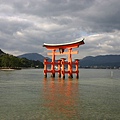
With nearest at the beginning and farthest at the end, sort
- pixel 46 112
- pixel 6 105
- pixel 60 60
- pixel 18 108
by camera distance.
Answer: pixel 46 112 → pixel 18 108 → pixel 6 105 → pixel 60 60

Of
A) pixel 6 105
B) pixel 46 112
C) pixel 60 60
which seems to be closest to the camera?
pixel 46 112

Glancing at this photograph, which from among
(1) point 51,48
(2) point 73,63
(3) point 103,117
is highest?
(1) point 51,48

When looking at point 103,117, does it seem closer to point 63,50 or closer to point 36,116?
point 36,116

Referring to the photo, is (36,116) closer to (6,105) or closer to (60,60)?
(6,105)

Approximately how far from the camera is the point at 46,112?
12.6 meters

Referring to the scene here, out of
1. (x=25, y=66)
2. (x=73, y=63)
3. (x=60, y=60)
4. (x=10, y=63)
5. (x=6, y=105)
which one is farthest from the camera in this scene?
(x=25, y=66)

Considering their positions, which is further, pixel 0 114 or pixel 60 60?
pixel 60 60

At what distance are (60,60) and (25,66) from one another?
114m

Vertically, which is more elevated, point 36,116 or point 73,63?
point 73,63

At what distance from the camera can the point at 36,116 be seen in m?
11.6

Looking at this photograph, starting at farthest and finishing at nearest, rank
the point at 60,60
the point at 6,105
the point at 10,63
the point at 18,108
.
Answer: the point at 10,63 < the point at 60,60 < the point at 6,105 < the point at 18,108

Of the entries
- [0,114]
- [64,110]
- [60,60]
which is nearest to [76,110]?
[64,110]

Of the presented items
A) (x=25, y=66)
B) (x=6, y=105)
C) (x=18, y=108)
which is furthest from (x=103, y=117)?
(x=25, y=66)

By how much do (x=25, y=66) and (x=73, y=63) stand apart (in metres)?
117
